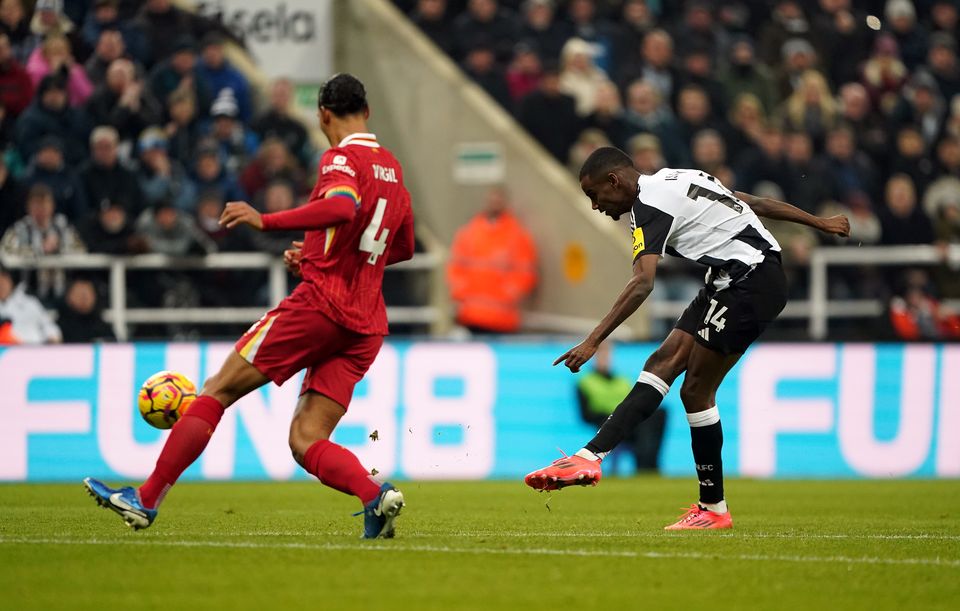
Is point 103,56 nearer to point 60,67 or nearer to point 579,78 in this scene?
point 60,67

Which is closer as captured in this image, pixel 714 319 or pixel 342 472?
pixel 342 472

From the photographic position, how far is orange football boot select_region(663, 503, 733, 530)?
9391 millimetres

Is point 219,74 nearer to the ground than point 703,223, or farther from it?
farther from it

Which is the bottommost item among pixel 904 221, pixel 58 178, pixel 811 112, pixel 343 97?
pixel 904 221

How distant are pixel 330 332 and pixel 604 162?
196cm

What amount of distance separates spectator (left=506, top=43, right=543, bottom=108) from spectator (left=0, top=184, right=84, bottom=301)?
18.9 feet

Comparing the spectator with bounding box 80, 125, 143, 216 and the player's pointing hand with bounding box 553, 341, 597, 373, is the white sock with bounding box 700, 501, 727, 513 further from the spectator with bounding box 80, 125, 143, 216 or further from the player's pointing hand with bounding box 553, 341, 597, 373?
the spectator with bounding box 80, 125, 143, 216

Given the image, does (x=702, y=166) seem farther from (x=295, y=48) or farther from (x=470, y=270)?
(x=295, y=48)

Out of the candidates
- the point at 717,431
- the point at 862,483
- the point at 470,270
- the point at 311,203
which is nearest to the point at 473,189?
the point at 470,270

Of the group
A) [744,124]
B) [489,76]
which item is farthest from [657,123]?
[489,76]

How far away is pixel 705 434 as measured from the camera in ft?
31.0

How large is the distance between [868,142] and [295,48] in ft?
22.8

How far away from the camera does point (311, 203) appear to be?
7.82 metres

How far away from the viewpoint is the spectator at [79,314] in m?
16.0
